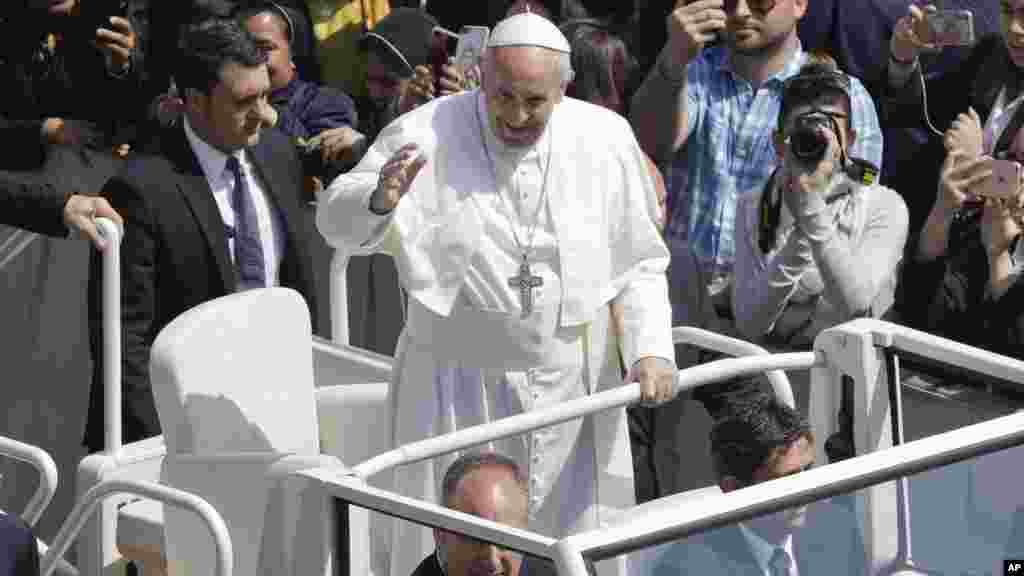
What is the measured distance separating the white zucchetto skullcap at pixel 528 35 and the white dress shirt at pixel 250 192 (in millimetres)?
1339

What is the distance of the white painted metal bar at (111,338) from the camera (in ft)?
19.2

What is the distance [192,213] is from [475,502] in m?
2.15

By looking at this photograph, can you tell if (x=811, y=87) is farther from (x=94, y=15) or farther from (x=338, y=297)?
(x=94, y=15)

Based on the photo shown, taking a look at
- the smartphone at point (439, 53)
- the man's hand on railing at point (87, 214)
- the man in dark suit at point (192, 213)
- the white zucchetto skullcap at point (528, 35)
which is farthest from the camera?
the smartphone at point (439, 53)

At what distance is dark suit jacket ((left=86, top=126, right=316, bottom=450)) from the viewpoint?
630 cm

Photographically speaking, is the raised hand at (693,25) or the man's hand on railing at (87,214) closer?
the man's hand on railing at (87,214)

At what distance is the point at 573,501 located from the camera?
5711mm

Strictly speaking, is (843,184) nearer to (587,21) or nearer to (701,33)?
(701,33)

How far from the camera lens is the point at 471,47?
7.21 meters

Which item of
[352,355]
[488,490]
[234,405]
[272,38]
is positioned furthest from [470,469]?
[272,38]

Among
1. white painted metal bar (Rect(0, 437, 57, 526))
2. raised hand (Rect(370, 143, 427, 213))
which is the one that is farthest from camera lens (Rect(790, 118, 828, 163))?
white painted metal bar (Rect(0, 437, 57, 526))

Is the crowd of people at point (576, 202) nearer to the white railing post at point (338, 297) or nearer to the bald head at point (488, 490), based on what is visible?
the bald head at point (488, 490)

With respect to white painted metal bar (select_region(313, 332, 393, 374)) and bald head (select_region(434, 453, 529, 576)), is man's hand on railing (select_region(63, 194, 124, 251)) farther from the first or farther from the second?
bald head (select_region(434, 453, 529, 576))

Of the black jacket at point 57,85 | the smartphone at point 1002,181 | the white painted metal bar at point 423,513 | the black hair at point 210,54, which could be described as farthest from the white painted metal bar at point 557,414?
the black jacket at point 57,85
